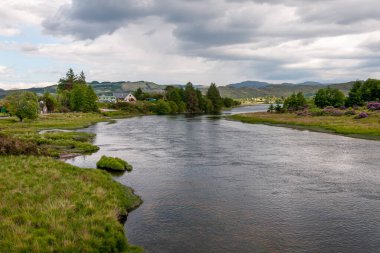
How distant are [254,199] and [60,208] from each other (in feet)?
54.0

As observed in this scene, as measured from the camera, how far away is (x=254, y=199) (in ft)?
99.2

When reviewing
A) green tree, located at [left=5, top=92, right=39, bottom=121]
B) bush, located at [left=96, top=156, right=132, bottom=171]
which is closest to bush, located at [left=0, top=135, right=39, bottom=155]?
bush, located at [left=96, top=156, right=132, bottom=171]

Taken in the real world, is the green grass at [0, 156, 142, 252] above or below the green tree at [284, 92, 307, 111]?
below

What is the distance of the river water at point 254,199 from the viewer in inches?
866

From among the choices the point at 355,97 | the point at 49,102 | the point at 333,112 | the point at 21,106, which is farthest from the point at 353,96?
the point at 49,102

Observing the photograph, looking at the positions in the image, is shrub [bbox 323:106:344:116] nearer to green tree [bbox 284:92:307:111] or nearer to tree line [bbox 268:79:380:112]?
tree line [bbox 268:79:380:112]

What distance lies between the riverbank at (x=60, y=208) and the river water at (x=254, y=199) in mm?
2130

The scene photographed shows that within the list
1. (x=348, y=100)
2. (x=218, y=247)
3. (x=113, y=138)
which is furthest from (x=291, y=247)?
(x=348, y=100)

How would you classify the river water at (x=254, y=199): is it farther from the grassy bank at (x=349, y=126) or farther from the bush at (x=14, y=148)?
the grassy bank at (x=349, y=126)

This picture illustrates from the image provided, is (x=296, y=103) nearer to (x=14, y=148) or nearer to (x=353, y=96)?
(x=353, y=96)

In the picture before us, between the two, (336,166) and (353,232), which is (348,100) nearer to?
(336,166)

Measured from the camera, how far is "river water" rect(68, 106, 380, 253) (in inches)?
866

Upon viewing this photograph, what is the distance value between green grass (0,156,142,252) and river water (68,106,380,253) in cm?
214

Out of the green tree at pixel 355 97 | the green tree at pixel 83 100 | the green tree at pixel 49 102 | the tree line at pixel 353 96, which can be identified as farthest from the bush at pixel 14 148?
the green tree at pixel 355 97
